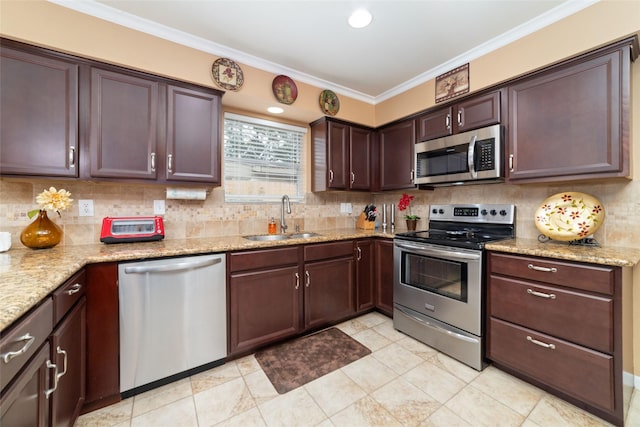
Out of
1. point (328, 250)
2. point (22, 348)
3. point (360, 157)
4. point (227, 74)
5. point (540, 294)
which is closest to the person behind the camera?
point (22, 348)

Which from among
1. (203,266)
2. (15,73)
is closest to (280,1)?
(15,73)

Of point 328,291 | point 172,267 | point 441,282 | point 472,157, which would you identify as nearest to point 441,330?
point 441,282

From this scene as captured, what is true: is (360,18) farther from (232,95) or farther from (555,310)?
(555,310)

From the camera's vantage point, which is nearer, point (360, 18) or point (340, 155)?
point (360, 18)

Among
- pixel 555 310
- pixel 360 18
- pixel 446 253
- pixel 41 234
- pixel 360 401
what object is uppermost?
pixel 360 18

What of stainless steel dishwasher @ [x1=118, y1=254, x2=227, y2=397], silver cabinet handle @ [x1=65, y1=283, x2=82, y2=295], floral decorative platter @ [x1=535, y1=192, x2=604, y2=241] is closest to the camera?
silver cabinet handle @ [x1=65, y1=283, x2=82, y2=295]

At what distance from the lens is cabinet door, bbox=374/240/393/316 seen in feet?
8.84

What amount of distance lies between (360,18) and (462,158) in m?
1.40

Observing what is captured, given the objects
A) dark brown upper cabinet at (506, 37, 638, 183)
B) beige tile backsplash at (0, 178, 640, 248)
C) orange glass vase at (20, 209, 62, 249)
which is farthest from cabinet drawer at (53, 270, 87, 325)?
dark brown upper cabinet at (506, 37, 638, 183)

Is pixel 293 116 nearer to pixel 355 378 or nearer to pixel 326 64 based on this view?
pixel 326 64

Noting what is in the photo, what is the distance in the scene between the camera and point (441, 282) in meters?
2.19

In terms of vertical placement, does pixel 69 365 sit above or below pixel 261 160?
below

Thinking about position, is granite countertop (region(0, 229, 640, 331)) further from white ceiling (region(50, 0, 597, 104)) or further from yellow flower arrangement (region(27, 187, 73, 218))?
white ceiling (region(50, 0, 597, 104))

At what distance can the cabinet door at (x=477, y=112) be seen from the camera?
7.01 ft
